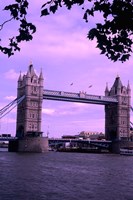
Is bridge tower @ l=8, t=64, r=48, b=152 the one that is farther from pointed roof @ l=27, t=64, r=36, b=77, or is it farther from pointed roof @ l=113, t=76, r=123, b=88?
pointed roof @ l=113, t=76, r=123, b=88

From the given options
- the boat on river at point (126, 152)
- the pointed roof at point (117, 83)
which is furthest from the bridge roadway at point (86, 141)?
the pointed roof at point (117, 83)

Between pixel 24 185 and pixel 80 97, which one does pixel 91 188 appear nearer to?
pixel 24 185

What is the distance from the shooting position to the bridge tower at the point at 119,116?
5027 inches

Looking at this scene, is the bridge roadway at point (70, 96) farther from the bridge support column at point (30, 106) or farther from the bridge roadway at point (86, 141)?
the bridge roadway at point (86, 141)

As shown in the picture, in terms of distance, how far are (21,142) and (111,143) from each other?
31982mm

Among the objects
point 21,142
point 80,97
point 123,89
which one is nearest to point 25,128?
point 21,142

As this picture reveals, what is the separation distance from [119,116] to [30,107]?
100 feet

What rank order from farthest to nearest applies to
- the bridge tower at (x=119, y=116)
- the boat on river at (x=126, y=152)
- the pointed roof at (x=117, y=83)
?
1. the pointed roof at (x=117, y=83)
2. the bridge tower at (x=119, y=116)
3. the boat on river at (x=126, y=152)

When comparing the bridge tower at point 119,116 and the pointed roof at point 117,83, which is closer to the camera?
the bridge tower at point 119,116

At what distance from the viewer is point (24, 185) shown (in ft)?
82.9

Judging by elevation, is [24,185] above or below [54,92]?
below

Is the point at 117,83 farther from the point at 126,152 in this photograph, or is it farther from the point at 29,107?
the point at 126,152

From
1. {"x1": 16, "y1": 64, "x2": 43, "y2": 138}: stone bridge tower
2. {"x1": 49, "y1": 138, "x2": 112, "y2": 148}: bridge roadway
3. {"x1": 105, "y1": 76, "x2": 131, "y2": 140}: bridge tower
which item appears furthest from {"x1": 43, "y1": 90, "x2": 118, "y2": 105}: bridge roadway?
{"x1": 49, "y1": 138, "x2": 112, "y2": 148}: bridge roadway

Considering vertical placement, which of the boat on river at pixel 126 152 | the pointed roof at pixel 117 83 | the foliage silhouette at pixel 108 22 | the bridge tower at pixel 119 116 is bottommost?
the boat on river at pixel 126 152
